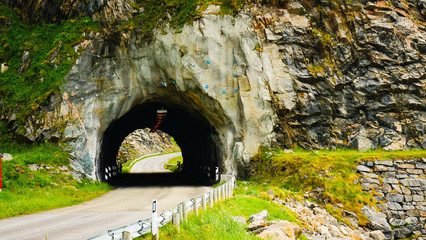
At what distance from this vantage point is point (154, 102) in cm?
2752

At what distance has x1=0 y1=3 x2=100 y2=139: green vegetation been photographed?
2158cm

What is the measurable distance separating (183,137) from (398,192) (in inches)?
1011

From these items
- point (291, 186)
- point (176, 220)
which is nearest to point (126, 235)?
point (176, 220)

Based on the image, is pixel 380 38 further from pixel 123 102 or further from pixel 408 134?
pixel 123 102

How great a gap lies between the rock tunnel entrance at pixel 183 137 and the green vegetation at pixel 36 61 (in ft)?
16.5

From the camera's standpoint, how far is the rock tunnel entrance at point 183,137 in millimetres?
26641

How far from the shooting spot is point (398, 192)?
1602cm

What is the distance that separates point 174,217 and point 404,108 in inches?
764

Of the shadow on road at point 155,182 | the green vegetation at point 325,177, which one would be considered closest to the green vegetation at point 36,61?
the shadow on road at point 155,182

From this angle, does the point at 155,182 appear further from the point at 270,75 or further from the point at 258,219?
the point at 258,219

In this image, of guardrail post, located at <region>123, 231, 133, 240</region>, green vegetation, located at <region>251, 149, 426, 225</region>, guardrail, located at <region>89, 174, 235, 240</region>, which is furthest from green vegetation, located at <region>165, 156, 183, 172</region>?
guardrail post, located at <region>123, 231, 133, 240</region>

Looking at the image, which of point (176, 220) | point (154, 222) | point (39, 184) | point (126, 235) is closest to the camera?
point (126, 235)

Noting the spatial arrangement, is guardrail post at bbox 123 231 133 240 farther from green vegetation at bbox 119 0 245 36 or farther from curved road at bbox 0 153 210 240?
green vegetation at bbox 119 0 245 36

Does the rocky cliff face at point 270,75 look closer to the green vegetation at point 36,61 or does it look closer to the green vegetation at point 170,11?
the green vegetation at point 170,11
